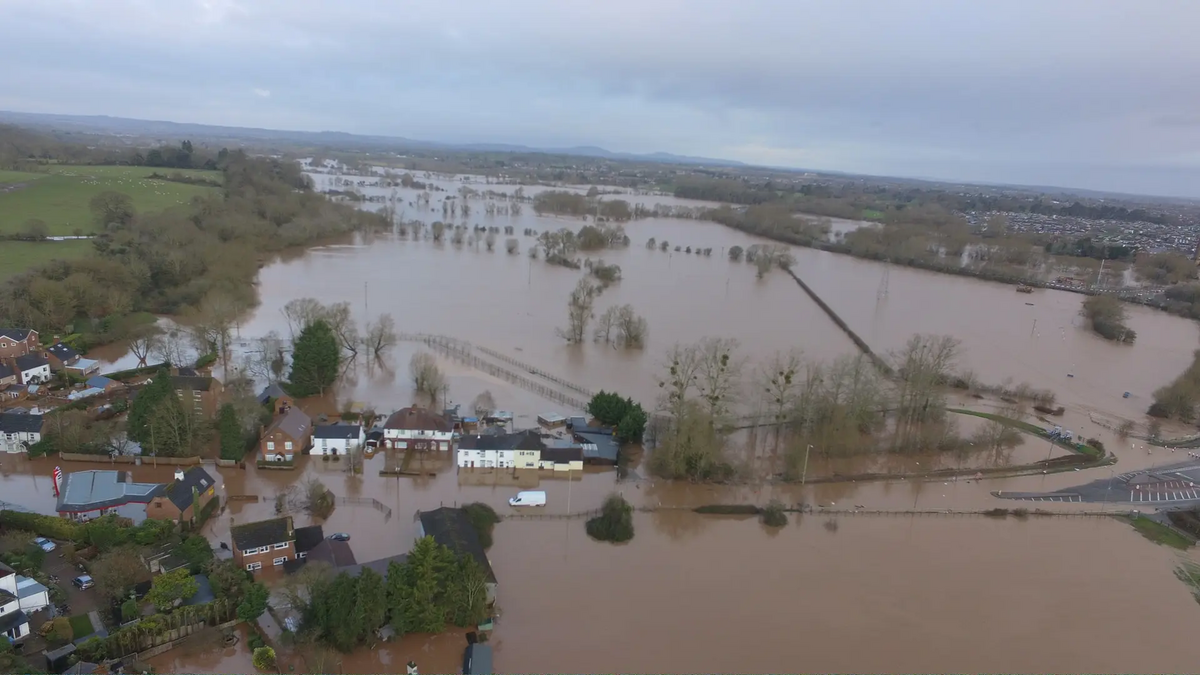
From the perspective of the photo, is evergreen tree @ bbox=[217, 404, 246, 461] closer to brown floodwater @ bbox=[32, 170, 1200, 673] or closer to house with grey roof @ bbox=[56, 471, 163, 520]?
brown floodwater @ bbox=[32, 170, 1200, 673]

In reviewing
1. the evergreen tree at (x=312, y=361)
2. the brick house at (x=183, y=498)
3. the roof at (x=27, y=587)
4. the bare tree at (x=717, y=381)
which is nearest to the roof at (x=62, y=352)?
the evergreen tree at (x=312, y=361)

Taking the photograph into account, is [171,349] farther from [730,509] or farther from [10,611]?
[730,509]

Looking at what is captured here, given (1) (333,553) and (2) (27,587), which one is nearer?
(2) (27,587)

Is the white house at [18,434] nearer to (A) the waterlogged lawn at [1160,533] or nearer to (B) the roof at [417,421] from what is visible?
(B) the roof at [417,421]

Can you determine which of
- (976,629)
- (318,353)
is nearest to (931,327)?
(976,629)

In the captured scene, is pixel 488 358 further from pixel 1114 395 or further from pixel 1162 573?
pixel 1114 395

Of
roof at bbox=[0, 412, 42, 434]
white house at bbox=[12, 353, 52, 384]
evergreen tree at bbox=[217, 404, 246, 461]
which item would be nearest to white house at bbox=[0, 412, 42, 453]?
roof at bbox=[0, 412, 42, 434]

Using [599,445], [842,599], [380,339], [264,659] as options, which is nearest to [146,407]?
[264,659]
